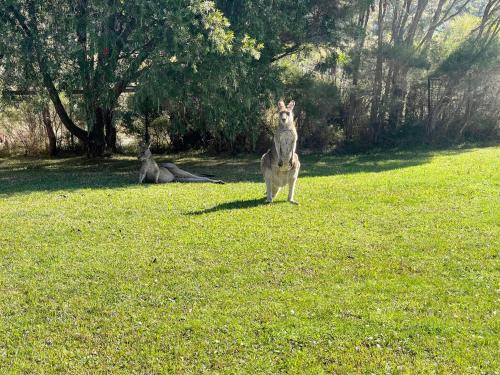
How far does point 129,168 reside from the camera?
16.8 metres

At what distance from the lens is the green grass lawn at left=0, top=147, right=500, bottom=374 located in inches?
175

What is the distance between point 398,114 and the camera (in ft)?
74.3

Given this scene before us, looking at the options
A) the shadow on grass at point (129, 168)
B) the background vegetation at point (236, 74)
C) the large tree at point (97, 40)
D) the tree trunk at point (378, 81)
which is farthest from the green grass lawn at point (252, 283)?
the tree trunk at point (378, 81)

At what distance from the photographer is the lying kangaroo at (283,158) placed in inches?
382

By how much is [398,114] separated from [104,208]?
651 inches

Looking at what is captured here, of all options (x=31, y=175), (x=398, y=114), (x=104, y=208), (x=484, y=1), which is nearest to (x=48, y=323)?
(x=104, y=208)

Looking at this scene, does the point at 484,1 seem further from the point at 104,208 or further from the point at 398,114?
the point at 104,208

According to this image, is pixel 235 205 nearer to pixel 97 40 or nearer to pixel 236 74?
pixel 236 74

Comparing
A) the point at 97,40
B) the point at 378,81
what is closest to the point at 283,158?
the point at 97,40

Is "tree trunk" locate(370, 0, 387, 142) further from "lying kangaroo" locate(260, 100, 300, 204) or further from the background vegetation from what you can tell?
"lying kangaroo" locate(260, 100, 300, 204)

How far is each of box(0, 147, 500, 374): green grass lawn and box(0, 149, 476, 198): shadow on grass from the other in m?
2.22

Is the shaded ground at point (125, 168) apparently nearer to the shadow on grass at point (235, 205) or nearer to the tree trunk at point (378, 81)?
the tree trunk at point (378, 81)

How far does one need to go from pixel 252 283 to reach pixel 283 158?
13.9ft

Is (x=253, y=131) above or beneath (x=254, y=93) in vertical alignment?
beneath
